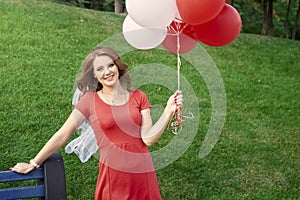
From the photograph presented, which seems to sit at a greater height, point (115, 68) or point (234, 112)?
point (115, 68)

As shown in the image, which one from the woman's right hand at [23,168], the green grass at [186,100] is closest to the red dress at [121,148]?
the woman's right hand at [23,168]

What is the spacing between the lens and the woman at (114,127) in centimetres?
253

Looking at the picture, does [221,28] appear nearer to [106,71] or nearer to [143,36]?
[143,36]

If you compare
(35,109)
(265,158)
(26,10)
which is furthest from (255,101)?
(26,10)

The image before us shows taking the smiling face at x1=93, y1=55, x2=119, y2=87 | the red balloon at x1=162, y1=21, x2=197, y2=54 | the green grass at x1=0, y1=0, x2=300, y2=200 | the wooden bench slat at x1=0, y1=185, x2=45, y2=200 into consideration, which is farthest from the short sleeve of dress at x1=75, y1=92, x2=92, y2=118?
the green grass at x1=0, y1=0, x2=300, y2=200

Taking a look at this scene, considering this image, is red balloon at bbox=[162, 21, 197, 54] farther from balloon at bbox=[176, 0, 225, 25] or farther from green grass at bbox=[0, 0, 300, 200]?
green grass at bbox=[0, 0, 300, 200]

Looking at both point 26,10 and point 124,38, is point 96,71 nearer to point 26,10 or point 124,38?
point 124,38

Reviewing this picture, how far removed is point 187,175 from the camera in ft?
13.9

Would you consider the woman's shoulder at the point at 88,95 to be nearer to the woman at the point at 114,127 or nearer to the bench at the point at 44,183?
the woman at the point at 114,127

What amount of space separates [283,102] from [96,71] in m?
3.84

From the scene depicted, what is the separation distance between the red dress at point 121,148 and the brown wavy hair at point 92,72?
4 centimetres

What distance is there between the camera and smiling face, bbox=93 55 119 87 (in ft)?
8.25

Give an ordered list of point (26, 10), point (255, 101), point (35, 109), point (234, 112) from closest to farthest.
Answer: point (35, 109) < point (234, 112) < point (255, 101) < point (26, 10)

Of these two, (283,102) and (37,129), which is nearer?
(37,129)
